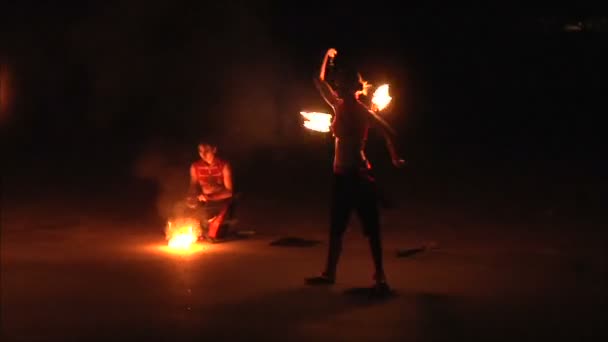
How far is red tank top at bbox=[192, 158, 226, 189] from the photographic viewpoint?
12.5 meters

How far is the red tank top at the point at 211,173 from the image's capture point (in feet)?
41.1

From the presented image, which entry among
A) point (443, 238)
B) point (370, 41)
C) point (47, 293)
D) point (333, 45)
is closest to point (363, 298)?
point (47, 293)

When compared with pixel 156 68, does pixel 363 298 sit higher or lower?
lower

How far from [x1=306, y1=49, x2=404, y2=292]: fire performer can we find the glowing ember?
3.35 metres

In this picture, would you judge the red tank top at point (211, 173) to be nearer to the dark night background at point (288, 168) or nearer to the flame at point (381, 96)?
the dark night background at point (288, 168)

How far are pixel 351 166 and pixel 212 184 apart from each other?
4184mm

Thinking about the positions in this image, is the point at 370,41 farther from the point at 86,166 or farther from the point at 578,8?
Answer: the point at 86,166

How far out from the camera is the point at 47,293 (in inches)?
336

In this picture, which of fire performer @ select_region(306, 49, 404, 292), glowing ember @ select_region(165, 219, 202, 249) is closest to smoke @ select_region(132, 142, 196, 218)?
glowing ember @ select_region(165, 219, 202, 249)

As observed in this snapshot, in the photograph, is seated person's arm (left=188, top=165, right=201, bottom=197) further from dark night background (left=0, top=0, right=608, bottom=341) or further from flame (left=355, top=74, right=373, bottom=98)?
flame (left=355, top=74, right=373, bottom=98)

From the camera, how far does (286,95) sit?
26.8 metres

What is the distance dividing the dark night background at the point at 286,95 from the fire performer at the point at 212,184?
411cm

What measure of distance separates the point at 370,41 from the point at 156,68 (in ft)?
23.1

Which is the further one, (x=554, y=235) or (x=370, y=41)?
(x=370, y=41)
